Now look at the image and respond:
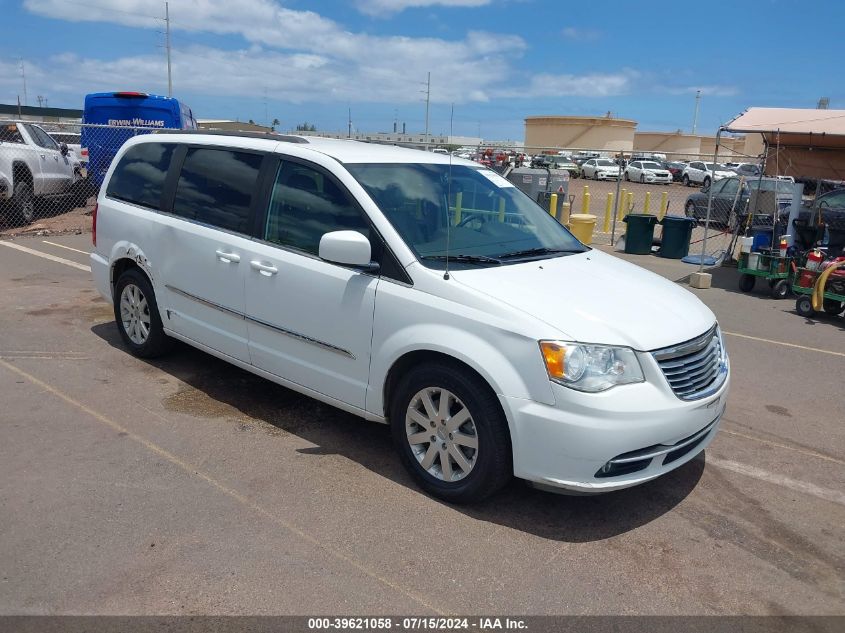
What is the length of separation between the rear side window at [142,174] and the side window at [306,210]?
1.40 meters

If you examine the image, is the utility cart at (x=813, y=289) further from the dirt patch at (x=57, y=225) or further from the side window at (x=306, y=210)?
the dirt patch at (x=57, y=225)

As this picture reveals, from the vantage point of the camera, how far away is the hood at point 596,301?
11.7ft

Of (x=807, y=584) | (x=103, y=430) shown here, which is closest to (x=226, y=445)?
(x=103, y=430)

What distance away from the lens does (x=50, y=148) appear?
1481 cm

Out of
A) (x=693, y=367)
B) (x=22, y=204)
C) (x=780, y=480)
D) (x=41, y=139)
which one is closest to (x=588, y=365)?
(x=693, y=367)

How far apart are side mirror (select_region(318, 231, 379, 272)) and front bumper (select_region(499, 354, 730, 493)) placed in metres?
1.12

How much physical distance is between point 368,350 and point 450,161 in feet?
4.74

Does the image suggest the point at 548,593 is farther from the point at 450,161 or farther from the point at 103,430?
the point at 103,430

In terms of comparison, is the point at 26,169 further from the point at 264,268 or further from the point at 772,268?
the point at 772,268

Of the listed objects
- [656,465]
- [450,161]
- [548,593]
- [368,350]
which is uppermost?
[450,161]

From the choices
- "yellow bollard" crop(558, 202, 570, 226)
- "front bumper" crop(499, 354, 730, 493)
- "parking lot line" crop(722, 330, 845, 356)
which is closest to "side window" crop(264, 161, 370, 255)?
"front bumper" crop(499, 354, 730, 493)

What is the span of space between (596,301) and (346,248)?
137 cm

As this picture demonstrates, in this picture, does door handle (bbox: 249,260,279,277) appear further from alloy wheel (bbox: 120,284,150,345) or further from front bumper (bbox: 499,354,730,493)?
front bumper (bbox: 499,354,730,493)

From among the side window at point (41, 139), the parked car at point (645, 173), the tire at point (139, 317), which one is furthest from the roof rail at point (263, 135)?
the parked car at point (645, 173)
